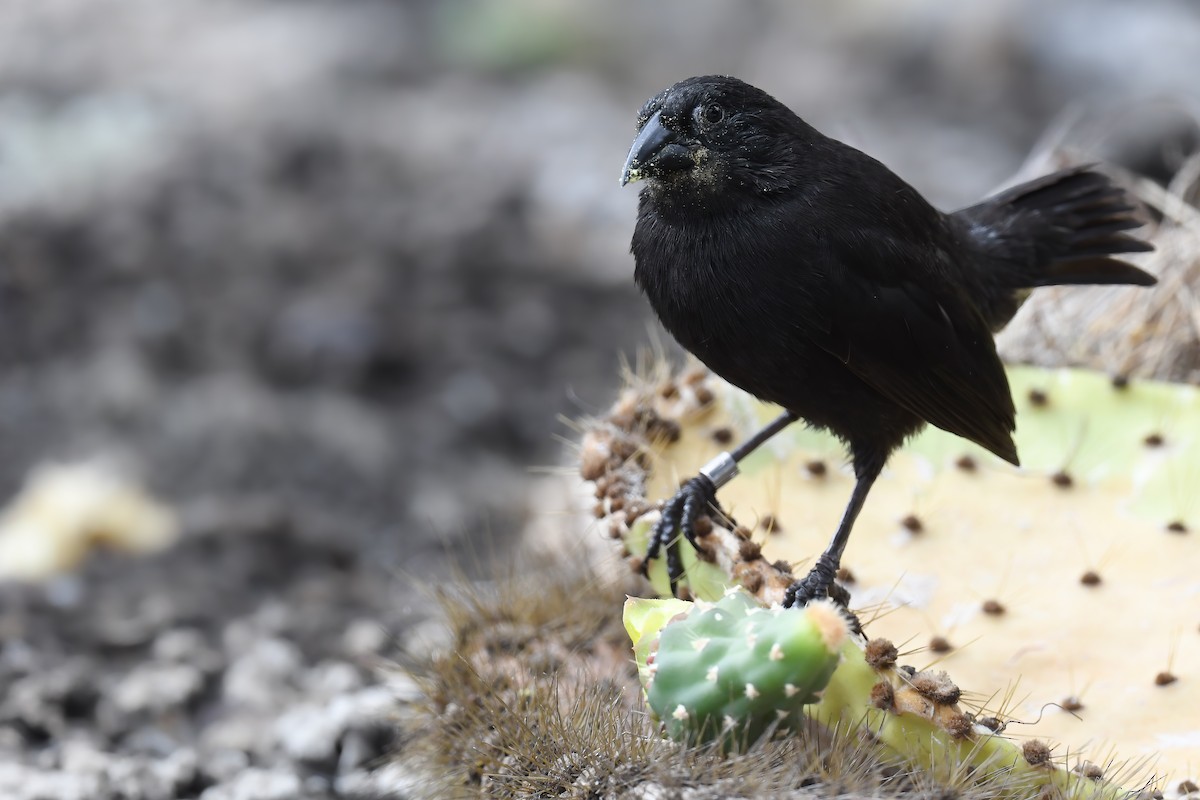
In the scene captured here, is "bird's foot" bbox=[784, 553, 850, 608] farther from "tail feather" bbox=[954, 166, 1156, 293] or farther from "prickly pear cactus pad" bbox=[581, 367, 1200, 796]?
"tail feather" bbox=[954, 166, 1156, 293]

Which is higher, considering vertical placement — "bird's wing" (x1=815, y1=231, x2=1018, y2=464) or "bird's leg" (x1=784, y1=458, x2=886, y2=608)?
"bird's wing" (x1=815, y1=231, x2=1018, y2=464)

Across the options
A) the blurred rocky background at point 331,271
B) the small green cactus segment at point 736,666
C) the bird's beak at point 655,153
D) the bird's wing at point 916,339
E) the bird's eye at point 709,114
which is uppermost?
the blurred rocky background at point 331,271

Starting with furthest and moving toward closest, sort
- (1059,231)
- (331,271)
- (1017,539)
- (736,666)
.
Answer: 1. (331,271)
2. (1059,231)
3. (1017,539)
4. (736,666)

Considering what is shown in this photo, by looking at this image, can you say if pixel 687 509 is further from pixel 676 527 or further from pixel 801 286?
pixel 801 286

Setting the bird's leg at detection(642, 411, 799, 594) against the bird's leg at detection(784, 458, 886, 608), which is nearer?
the bird's leg at detection(784, 458, 886, 608)

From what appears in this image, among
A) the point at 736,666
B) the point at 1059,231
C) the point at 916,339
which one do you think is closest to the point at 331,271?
the point at 1059,231

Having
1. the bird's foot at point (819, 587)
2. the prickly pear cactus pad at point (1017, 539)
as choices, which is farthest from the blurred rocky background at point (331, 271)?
the bird's foot at point (819, 587)

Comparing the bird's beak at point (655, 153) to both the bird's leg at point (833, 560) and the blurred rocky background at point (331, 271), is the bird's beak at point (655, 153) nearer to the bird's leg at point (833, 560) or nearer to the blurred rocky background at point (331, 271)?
the bird's leg at point (833, 560)

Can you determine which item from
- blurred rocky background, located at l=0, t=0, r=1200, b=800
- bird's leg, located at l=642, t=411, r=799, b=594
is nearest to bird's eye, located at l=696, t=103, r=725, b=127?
bird's leg, located at l=642, t=411, r=799, b=594

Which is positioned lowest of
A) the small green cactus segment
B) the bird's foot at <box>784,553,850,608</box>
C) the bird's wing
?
the small green cactus segment
